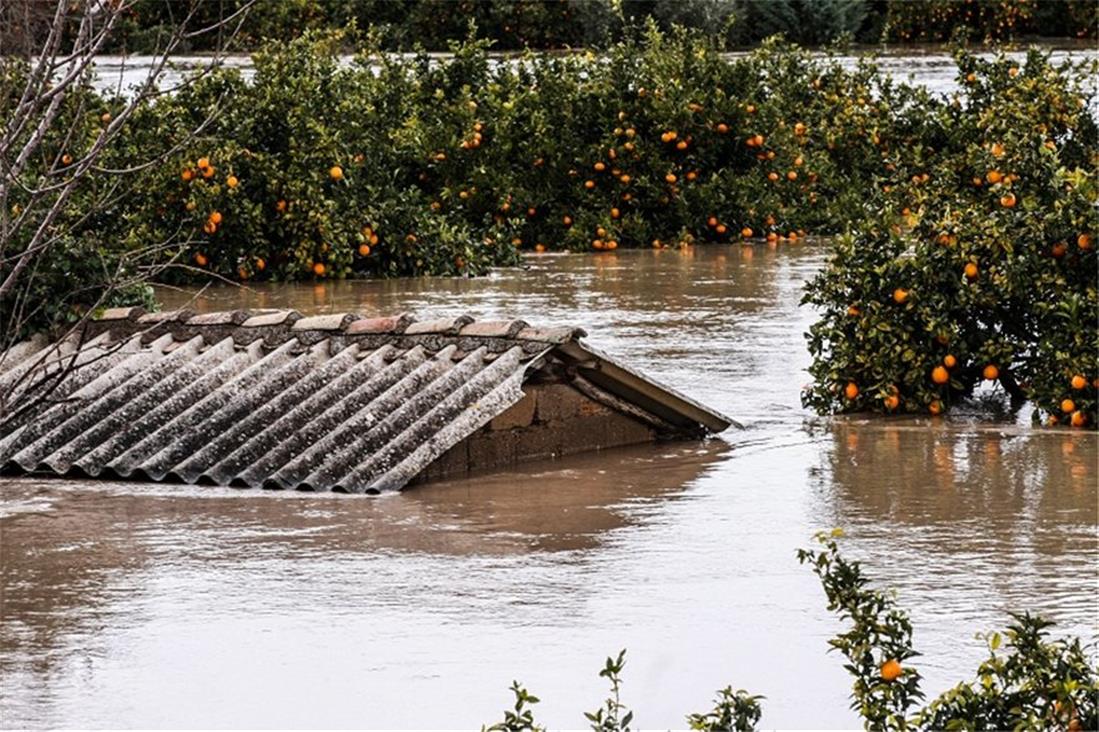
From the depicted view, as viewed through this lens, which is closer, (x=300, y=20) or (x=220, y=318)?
(x=220, y=318)

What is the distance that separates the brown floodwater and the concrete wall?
12cm

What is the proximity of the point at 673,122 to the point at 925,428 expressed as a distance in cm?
772

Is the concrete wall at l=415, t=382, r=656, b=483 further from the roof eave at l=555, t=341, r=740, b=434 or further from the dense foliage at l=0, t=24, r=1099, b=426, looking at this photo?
the dense foliage at l=0, t=24, r=1099, b=426

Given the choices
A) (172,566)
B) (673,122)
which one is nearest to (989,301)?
(172,566)

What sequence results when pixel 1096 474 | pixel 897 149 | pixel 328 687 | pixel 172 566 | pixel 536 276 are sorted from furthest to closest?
1. pixel 897 149
2. pixel 536 276
3. pixel 1096 474
4. pixel 172 566
5. pixel 328 687

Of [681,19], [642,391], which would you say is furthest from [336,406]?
[681,19]

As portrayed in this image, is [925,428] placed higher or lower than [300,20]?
lower

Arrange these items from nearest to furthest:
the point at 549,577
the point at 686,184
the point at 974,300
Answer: the point at 549,577, the point at 974,300, the point at 686,184

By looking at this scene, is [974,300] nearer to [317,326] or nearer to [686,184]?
[317,326]

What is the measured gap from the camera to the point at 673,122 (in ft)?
54.6

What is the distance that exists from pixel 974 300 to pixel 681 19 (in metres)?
18.6

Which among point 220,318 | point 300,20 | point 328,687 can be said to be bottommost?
point 328,687

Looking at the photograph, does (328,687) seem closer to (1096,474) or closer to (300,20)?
→ (1096,474)

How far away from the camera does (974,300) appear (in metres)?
9.51
